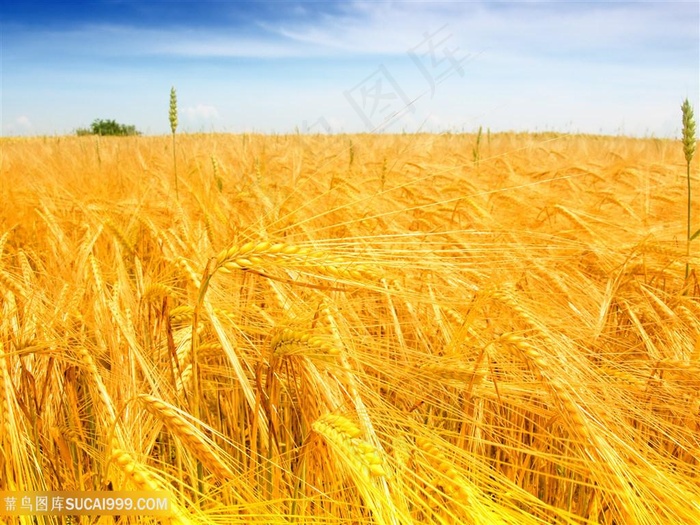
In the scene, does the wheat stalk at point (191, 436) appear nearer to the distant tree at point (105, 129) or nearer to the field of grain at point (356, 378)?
the field of grain at point (356, 378)

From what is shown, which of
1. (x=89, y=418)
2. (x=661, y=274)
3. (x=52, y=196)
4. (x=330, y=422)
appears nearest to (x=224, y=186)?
(x=52, y=196)

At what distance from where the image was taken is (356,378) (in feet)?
3.76

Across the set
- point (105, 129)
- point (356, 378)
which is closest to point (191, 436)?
point (356, 378)

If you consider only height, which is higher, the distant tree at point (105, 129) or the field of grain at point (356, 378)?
the distant tree at point (105, 129)

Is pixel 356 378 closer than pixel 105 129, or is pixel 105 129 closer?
pixel 356 378

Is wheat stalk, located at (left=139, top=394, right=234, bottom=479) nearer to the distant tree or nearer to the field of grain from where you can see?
the field of grain

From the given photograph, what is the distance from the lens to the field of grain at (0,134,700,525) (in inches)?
35.0

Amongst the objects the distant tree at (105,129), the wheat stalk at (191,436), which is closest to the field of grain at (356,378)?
the wheat stalk at (191,436)

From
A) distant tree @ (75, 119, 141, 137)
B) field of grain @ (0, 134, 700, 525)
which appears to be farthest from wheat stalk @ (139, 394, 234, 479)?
distant tree @ (75, 119, 141, 137)

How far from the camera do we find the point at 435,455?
0.90 meters

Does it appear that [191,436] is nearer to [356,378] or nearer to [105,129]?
[356,378]

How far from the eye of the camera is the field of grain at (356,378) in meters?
0.89

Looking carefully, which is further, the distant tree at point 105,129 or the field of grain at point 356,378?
the distant tree at point 105,129

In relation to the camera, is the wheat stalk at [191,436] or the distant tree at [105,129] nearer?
the wheat stalk at [191,436]
